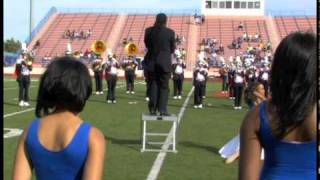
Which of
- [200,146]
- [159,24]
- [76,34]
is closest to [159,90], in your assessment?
[159,24]

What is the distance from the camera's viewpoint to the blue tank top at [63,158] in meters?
2.99

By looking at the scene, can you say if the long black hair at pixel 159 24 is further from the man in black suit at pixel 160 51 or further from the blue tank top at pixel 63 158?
the blue tank top at pixel 63 158

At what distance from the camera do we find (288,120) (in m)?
2.72

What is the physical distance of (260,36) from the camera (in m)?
71.9

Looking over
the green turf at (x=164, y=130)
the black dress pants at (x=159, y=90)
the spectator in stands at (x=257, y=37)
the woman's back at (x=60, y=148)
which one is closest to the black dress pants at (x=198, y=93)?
the green turf at (x=164, y=130)

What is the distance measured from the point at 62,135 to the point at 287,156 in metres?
0.91

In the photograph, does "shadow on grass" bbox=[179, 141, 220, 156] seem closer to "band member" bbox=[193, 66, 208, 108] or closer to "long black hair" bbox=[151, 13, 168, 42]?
"long black hair" bbox=[151, 13, 168, 42]

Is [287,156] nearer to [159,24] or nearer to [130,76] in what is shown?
[159,24]

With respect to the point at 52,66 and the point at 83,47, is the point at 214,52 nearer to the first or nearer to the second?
the point at 83,47

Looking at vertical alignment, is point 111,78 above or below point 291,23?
below

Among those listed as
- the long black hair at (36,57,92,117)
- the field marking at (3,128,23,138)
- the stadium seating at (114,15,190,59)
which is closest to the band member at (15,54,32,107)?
the field marking at (3,128,23,138)

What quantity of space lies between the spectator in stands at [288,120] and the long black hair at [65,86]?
76cm

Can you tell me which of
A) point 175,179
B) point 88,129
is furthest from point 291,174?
point 175,179

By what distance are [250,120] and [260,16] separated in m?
77.9
